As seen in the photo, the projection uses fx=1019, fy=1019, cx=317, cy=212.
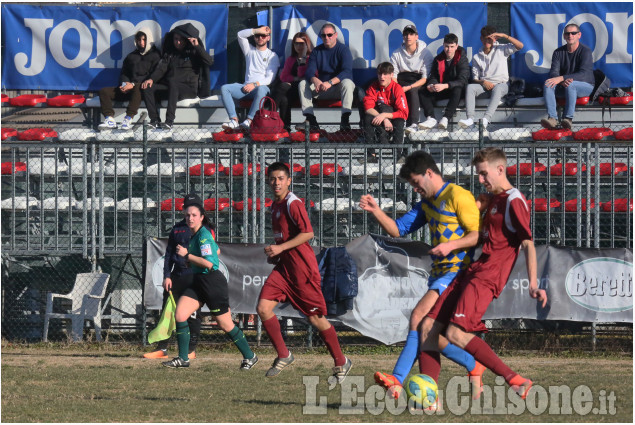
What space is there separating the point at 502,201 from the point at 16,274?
31.9 ft

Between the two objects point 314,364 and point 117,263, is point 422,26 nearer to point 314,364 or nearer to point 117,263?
point 117,263

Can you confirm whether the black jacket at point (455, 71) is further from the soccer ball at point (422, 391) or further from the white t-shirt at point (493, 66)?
the soccer ball at point (422, 391)

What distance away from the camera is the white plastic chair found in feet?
46.4

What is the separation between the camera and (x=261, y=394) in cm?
890

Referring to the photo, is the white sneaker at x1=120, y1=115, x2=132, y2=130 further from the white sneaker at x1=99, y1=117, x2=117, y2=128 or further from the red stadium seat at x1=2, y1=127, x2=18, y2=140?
Result: the red stadium seat at x1=2, y1=127, x2=18, y2=140

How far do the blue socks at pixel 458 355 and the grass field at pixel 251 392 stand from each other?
0.33 meters

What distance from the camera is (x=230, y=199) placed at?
13625mm

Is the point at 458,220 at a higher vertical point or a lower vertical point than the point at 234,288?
higher

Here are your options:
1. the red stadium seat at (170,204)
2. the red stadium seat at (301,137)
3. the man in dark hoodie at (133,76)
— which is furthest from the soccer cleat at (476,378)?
the man in dark hoodie at (133,76)

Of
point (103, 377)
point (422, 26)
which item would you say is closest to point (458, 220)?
point (103, 377)

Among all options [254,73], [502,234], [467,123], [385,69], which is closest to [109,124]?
[254,73]

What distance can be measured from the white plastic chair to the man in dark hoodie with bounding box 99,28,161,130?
3.61 meters

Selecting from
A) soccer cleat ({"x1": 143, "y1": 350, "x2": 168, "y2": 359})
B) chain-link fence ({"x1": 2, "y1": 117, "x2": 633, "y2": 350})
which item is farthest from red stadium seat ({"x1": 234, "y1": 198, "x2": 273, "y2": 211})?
soccer cleat ({"x1": 143, "y1": 350, "x2": 168, "y2": 359})

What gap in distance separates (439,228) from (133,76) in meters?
10.5
